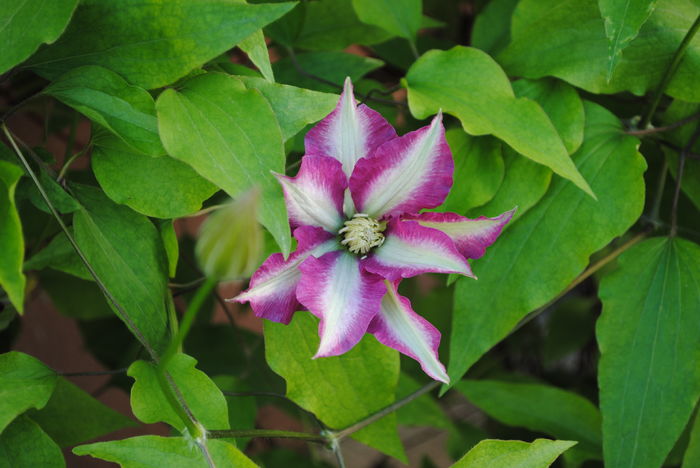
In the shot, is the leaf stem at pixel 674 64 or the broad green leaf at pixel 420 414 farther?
the broad green leaf at pixel 420 414

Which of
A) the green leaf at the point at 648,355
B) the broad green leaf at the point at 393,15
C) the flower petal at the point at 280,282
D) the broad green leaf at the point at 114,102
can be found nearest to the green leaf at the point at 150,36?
the broad green leaf at the point at 114,102

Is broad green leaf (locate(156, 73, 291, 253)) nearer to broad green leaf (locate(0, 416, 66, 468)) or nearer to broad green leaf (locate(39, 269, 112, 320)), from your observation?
broad green leaf (locate(0, 416, 66, 468))

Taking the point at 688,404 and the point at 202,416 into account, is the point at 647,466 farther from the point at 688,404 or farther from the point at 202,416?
the point at 202,416

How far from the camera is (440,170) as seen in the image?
0.43 meters

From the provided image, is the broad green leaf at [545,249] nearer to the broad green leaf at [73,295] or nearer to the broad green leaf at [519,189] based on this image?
the broad green leaf at [519,189]

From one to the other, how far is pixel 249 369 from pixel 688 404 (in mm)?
448

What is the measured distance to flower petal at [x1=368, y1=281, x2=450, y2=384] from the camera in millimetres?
423

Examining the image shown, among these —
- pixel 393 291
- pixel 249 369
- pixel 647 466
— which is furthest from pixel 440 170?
pixel 249 369

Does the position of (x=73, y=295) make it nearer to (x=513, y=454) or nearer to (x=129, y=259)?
(x=129, y=259)

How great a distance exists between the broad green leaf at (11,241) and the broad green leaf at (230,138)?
0.26ft

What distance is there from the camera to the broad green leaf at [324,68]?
62 cm

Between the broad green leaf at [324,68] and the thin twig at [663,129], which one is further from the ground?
the broad green leaf at [324,68]

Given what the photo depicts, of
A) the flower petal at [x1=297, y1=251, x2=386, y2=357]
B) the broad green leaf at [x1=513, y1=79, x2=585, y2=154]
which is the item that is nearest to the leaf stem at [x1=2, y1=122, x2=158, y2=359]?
the flower petal at [x1=297, y1=251, x2=386, y2=357]

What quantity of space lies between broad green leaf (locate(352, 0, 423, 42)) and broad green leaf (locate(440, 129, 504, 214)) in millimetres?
138
